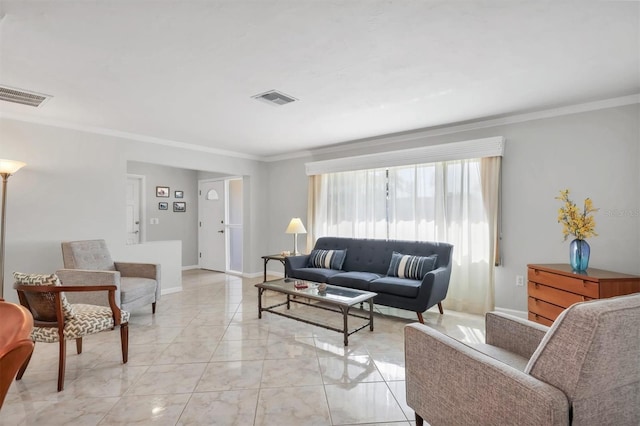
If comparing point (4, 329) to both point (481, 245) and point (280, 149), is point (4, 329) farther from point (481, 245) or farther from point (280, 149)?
point (280, 149)

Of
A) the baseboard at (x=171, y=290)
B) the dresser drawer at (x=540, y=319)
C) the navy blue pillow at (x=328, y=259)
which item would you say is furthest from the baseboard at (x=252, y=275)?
the dresser drawer at (x=540, y=319)

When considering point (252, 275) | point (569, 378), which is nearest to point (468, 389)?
point (569, 378)

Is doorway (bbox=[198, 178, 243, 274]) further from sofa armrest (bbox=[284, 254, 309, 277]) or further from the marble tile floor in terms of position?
the marble tile floor

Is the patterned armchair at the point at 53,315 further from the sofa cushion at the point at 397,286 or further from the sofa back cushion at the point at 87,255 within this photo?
the sofa cushion at the point at 397,286

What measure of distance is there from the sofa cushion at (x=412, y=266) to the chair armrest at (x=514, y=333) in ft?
5.95

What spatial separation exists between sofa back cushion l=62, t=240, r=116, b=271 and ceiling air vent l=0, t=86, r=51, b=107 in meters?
1.50

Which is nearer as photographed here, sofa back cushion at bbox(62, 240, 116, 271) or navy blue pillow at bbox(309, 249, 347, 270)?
sofa back cushion at bbox(62, 240, 116, 271)

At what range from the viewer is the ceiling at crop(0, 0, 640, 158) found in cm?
181

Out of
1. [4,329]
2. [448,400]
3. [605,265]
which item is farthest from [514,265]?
[4,329]

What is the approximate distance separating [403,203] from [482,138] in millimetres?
1297

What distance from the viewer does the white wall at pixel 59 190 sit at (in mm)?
3531

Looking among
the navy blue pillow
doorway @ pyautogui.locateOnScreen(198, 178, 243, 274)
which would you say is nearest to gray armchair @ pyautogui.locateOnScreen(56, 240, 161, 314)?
the navy blue pillow

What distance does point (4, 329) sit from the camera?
1072 millimetres

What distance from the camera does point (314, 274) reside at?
14.0 feet
